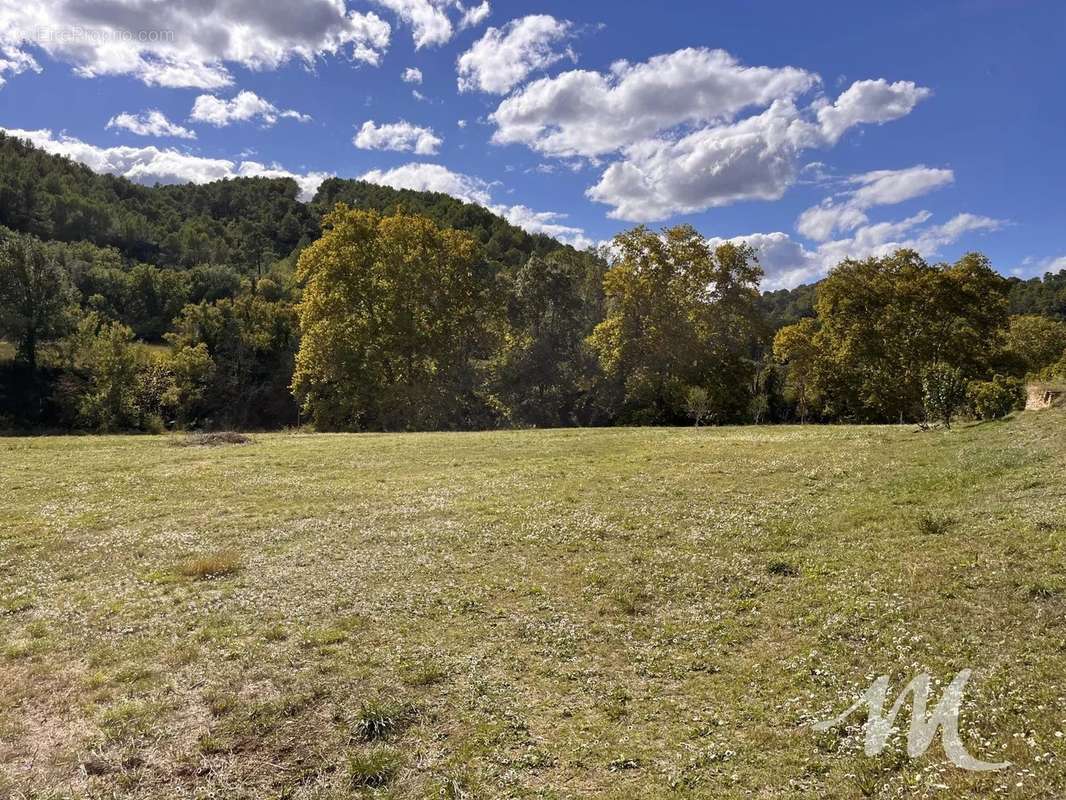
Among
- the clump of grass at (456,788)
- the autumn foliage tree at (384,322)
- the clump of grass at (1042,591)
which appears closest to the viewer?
the clump of grass at (456,788)

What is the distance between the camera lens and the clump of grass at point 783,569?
13133 millimetres

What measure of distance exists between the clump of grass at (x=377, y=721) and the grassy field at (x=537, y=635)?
0.03 m

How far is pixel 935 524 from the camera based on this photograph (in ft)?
48.2

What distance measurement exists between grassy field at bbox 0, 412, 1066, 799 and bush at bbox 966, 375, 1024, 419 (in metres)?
10.1

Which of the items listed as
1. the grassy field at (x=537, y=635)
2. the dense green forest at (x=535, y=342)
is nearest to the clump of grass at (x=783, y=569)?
the grassy field at (x=537, y=635)

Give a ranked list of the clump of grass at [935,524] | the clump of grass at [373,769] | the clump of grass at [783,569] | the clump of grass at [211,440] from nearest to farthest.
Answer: the clump of grass at [373,769], the clump of grass at [783,569], the clump of grass at [935,524], the clump of grass at [211,440]

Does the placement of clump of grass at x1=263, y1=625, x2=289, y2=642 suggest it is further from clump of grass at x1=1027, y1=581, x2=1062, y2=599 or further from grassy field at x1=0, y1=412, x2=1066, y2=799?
clump of grass at x1=1027, y1=581, x2=1062, y2=599

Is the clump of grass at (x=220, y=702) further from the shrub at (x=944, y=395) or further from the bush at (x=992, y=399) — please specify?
the bush at (x=992, y=399)

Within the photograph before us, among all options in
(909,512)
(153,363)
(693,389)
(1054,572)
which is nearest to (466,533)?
(909,512)

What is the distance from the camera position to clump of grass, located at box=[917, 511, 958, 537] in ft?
47.5

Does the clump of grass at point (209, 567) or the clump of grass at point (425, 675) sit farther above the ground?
the clump of grass at point (209, 567)

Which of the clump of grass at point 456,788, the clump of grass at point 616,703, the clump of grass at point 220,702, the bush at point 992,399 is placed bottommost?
the clump of grass at point 456,788

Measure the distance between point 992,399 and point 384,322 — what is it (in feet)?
143

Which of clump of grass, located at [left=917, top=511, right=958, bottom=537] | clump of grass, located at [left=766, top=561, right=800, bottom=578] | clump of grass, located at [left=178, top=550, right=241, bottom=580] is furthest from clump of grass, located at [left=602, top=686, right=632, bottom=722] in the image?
clump of grass, located at [left=178, top=550, right=241, bottom=580]
